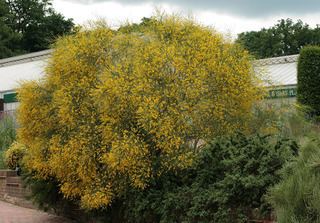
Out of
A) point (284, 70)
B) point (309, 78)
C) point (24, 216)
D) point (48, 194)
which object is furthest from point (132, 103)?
point (284, 70)

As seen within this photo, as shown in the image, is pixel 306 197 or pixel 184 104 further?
pixel 184 104

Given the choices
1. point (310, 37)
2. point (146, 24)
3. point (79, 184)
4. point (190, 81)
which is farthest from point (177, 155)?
point (310, 37)

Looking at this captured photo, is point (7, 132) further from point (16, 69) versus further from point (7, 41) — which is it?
point (7, 41)

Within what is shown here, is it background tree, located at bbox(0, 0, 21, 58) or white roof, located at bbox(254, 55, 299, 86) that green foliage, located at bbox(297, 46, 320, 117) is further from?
background tree, located at bbox(0, 0, 21, 58)

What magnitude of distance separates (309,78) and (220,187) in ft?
29.7

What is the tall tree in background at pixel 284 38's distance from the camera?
56219 mm

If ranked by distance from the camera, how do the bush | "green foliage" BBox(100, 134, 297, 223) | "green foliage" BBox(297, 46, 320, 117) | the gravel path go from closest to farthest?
"green foliage" BBox(100, 134, 297, 223), the gravel path, the bush, "green foliage" BBox(297, 46, 320, 117)

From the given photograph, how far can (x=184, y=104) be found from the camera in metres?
8.29

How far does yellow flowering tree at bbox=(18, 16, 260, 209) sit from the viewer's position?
823 centimetres

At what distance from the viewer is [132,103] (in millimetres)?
8250

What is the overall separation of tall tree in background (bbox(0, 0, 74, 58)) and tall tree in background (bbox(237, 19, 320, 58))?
19.1 metres

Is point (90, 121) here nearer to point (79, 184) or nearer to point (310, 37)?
point (79, 184)

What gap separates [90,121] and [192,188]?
6.14 ft

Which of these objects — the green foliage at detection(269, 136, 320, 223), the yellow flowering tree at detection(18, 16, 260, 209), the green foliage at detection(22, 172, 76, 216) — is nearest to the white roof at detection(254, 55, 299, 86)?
the green foliage at detection(22, 172, 76, 216)
